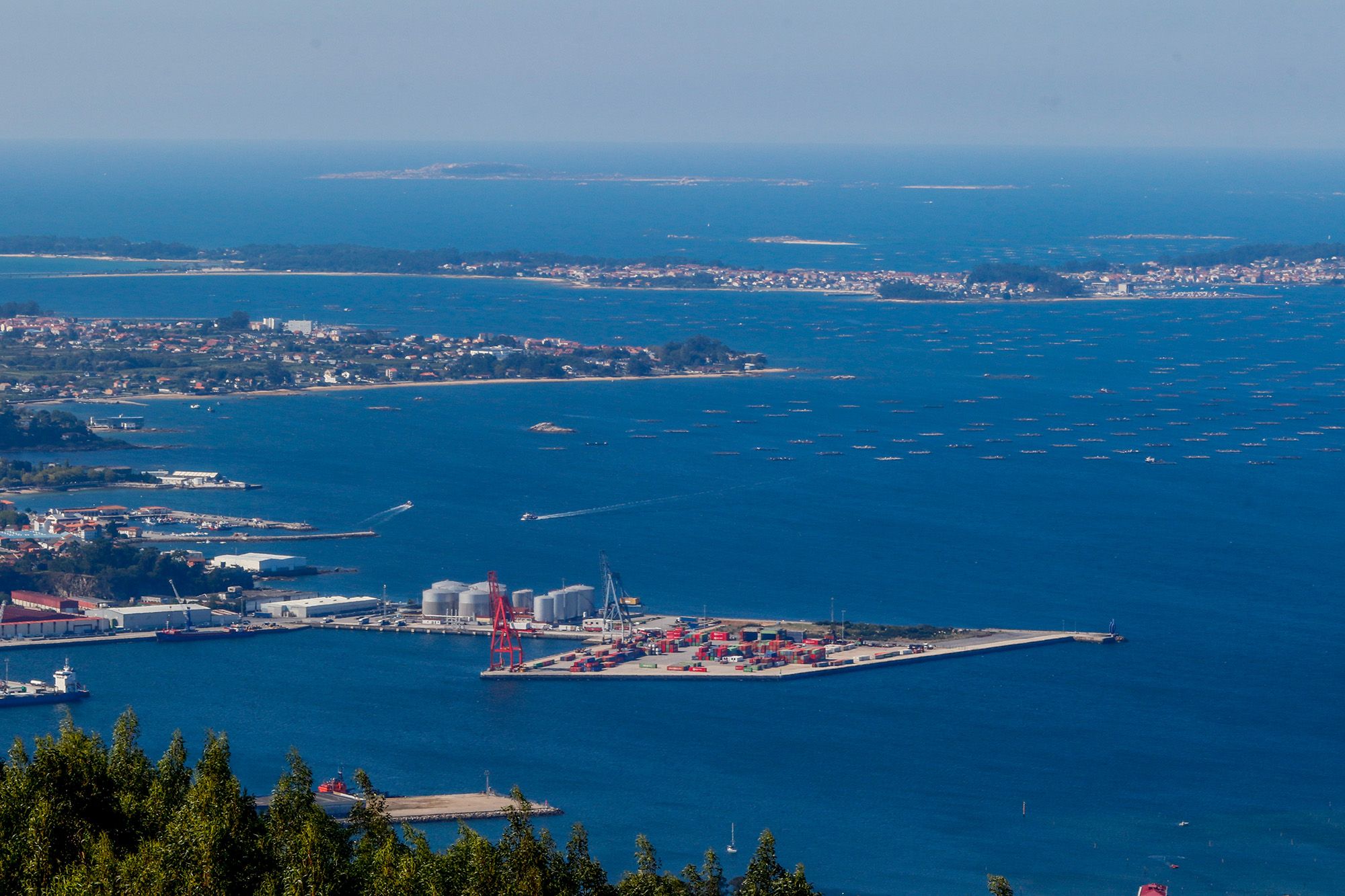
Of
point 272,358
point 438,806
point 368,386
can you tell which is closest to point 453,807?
point 438,806

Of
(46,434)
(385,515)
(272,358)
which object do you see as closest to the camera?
(385,515)

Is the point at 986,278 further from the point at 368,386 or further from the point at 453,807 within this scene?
the point at 453,807

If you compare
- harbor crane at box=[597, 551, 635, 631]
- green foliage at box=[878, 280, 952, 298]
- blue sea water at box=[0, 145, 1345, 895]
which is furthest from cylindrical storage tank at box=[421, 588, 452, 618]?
green foliage at box=[878, 280, 952, 298]

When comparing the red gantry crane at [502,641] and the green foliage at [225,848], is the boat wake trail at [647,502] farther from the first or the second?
the green foliage at [225,848]

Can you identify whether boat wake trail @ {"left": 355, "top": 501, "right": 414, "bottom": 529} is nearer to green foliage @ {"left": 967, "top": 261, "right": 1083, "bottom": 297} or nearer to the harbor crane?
the harbor crane

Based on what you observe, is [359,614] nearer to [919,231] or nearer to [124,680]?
[124,680]

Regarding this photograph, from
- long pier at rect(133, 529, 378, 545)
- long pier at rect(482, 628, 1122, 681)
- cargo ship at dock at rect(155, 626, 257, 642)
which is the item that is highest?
long pier at rect(133, 529, 378, 545)
